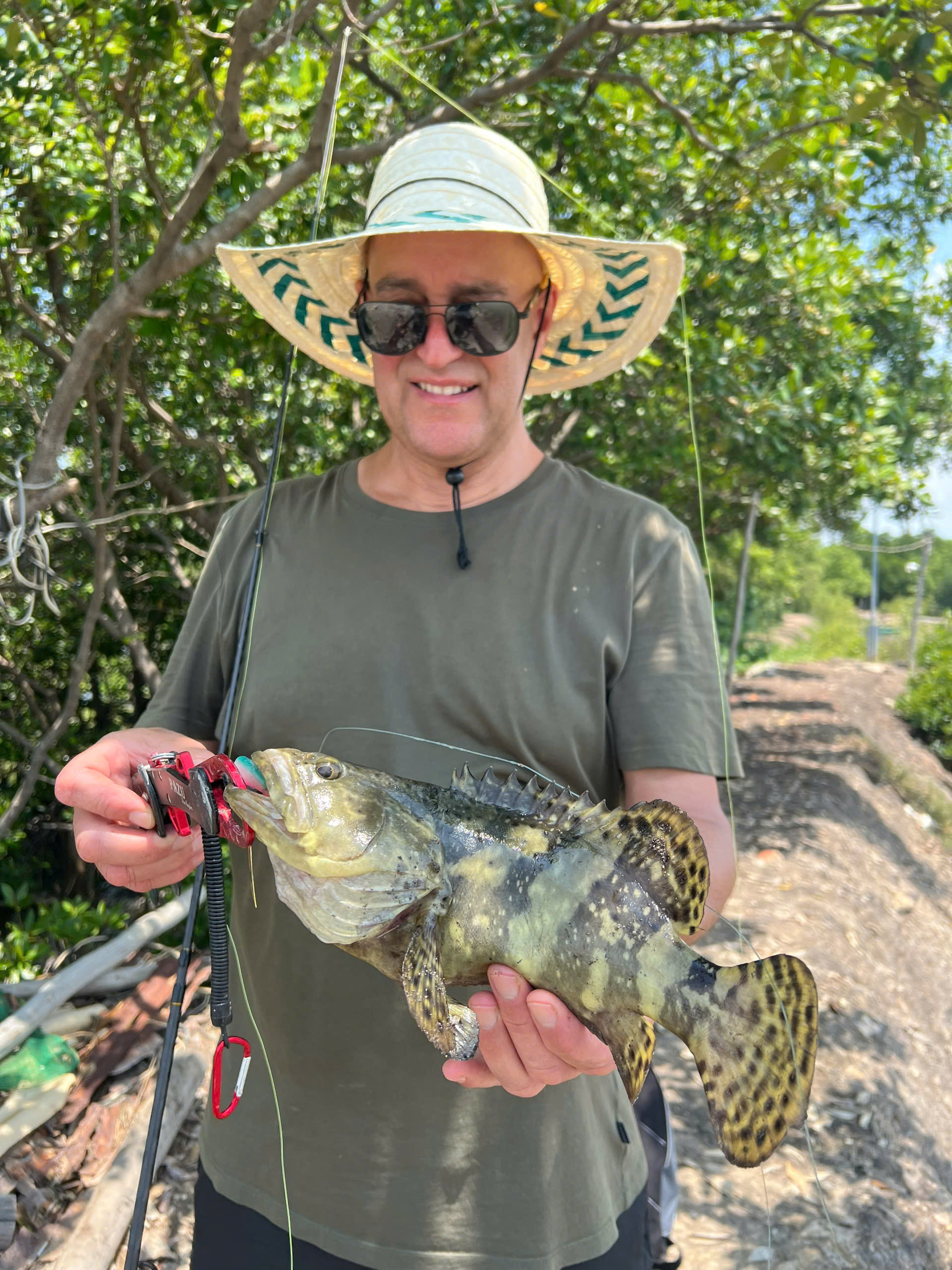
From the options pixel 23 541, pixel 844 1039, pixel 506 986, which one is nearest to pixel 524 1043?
pixel 506 986

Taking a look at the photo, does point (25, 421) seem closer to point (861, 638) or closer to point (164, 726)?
point (164, 726)

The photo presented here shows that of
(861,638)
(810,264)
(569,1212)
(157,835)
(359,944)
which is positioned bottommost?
(861,638)

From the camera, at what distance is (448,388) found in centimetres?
220

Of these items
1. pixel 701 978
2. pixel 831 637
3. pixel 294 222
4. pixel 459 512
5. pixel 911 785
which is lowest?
pixel 831 637

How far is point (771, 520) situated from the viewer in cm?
1694

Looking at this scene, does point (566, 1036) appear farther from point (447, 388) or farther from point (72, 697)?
point (72, 697)

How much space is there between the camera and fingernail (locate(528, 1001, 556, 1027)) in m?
1.64

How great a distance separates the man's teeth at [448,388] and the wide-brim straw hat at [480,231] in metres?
0.34

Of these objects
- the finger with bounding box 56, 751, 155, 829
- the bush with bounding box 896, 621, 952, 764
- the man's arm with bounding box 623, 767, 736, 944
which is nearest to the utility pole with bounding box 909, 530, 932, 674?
the bush with bounding box 896, 621, 952, 764

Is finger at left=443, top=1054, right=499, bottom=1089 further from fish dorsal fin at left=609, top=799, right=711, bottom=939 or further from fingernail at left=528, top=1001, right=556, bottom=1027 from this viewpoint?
fish dorsal fin at left=609, top=799, right=711, bottom=939

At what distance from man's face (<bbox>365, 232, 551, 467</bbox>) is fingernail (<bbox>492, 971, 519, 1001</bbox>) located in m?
1.18

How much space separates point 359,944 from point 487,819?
34 centimetres

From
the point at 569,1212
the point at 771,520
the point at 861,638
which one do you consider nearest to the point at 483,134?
the point at 569,1212

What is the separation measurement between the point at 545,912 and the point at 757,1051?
437 mm
